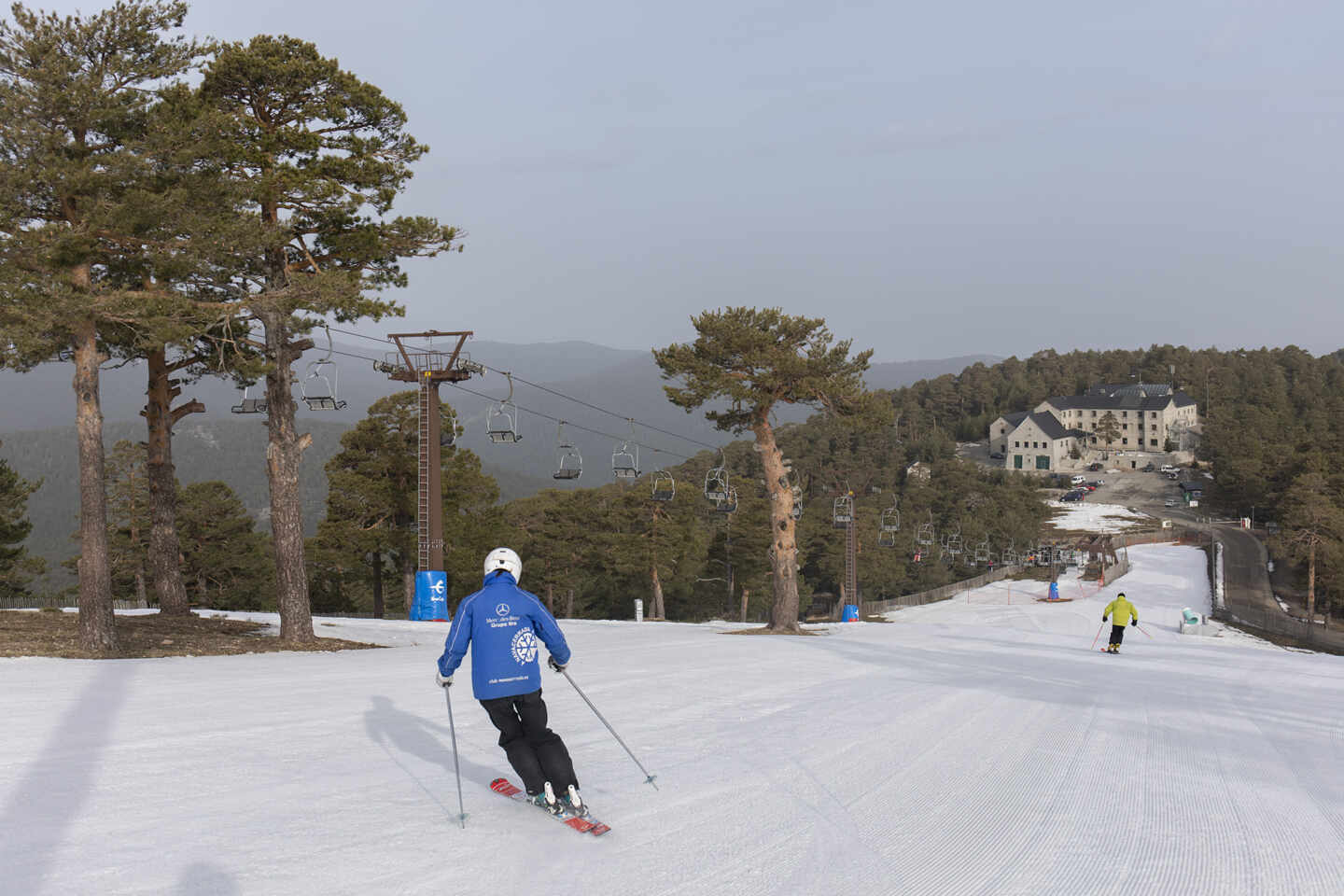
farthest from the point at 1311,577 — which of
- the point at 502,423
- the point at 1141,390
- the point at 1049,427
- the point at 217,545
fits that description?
the point at 1141,390

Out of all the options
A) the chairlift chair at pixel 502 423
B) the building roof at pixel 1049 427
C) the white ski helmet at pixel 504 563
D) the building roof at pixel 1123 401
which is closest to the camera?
the white ski helmet at pixel 504 563

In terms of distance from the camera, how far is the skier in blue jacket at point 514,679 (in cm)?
542

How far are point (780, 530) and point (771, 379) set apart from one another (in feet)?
14.1

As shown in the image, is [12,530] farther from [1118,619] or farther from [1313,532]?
[1313,532]

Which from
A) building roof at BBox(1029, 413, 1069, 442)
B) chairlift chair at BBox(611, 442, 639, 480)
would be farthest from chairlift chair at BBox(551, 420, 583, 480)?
building roof at BBox(1029, 413, 1069, 442)

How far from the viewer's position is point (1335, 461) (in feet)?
303

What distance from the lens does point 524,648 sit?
550 centimetres

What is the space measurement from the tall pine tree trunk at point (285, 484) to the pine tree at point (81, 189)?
2597mm

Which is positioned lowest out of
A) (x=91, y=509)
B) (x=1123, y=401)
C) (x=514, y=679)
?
(x=514, y=679)

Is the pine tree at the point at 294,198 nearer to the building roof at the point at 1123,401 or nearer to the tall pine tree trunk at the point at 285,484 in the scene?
the tall pine tree trunk at the point at 285,484

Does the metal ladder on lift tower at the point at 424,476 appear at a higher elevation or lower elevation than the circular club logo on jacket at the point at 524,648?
higher

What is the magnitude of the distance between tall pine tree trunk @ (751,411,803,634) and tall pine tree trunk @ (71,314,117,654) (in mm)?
16264

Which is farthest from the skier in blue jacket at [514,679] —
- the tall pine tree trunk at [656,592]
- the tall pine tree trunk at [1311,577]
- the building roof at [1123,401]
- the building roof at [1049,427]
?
the building roof at [1123,401]

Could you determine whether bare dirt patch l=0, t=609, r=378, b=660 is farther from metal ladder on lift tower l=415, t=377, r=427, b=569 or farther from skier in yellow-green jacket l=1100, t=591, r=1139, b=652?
skier in yellow-green jacket l=1100, t=591, r=1139, b=652
